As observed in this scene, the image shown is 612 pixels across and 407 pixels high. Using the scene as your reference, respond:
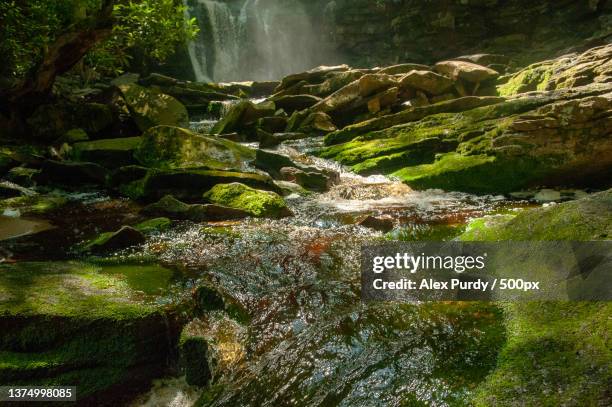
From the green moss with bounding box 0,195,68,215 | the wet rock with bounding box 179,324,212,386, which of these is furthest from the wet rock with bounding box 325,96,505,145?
the wet rock with bounding box 179,324,212,386

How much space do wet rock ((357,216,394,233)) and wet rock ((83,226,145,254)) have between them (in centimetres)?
344

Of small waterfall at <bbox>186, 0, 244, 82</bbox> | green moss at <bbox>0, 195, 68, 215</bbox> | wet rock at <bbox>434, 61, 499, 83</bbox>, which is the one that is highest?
small waterfall at <bbox>186, 0, 244, 82</bbox>

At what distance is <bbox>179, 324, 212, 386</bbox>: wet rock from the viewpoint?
3.26 metres

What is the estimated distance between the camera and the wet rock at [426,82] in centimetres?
1639

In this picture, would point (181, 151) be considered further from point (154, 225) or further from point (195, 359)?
point (195, 359)

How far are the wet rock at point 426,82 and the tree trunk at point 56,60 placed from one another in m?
10.7

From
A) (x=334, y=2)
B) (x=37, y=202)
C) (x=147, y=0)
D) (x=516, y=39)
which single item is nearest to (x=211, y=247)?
(x=37, y=202)

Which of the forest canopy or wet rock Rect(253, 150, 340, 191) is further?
the forest canopy

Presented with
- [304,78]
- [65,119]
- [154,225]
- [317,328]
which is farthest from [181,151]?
[304,78]

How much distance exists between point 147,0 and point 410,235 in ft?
34.1

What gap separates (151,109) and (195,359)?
500 inches

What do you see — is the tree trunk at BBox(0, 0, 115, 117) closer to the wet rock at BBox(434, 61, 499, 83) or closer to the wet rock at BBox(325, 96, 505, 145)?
the wet rock at BBox(325, 96, 505, 145)

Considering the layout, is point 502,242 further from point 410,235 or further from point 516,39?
point 516,39

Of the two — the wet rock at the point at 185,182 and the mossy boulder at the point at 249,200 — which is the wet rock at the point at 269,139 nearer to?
the wet rock at the point at 185,182
